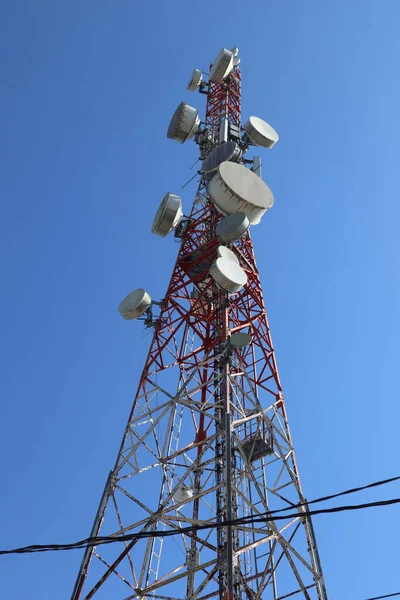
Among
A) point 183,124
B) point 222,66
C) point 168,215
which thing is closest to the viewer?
point 168,215

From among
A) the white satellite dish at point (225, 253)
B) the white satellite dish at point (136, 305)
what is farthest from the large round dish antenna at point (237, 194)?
the white satellite dish at point (136, 305)

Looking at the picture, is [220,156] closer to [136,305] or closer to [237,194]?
[237,194]

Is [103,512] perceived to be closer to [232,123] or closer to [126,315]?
[126,315]

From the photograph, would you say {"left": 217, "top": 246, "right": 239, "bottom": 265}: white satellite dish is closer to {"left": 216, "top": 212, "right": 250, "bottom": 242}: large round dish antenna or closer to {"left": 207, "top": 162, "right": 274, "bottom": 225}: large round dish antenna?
{"left": 216, "top": 212, "right": 250, "bottom": 242}: large round dish antenna

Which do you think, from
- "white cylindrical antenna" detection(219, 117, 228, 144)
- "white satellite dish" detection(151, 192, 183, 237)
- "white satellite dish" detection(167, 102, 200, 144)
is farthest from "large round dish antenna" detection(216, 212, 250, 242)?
"white satellite dish" detection(167, 102, 200, 144)

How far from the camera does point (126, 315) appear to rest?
1744cm

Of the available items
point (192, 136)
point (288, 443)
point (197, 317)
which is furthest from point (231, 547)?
point (192, 136)

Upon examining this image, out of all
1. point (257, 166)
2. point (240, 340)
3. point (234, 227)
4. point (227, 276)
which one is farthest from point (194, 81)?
point (240, 340)

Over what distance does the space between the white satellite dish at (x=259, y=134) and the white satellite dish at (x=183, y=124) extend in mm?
1896

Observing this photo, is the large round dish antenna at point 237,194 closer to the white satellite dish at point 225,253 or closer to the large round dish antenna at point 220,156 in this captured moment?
the white satellite dish at point 225,253

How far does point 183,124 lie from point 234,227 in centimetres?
687

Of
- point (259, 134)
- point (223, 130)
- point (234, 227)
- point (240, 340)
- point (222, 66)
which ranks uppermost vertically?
point (222, 66)

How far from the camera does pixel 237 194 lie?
16984 mm

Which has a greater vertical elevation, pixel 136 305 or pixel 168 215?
pixel 168 215
